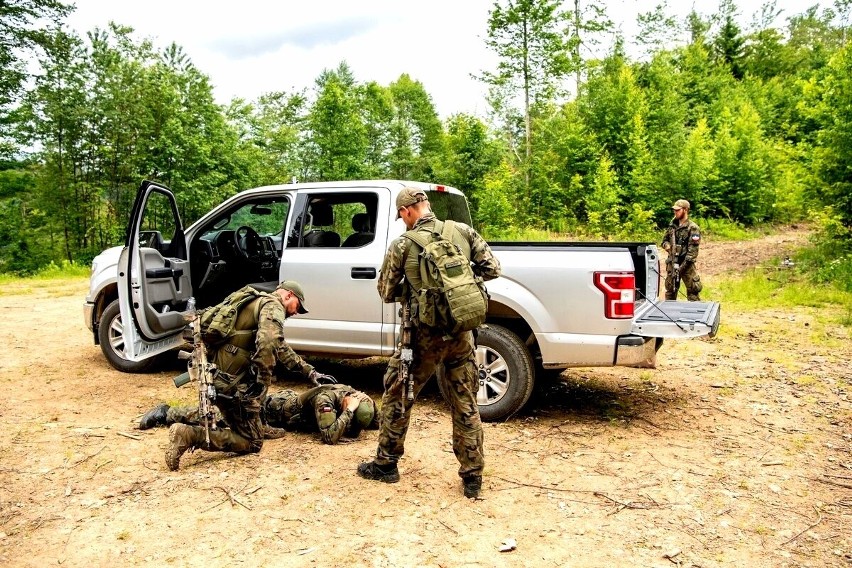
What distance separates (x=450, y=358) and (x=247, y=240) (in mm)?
3360

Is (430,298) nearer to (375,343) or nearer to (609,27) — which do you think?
(375,343)

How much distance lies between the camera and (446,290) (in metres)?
3.24

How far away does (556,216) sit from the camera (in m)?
20.2

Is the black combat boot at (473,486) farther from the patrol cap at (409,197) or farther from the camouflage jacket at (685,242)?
the camouflage jacket at (685,242)

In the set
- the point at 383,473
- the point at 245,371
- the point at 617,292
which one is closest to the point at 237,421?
the point at 245,371

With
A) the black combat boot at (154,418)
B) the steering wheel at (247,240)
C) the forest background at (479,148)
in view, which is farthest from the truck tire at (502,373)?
the forest background at (479,148)

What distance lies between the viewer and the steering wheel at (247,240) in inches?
234

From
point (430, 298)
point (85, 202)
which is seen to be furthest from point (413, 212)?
point (85, 202)

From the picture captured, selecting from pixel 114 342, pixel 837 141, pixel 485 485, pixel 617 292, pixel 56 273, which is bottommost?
pixel 485 485

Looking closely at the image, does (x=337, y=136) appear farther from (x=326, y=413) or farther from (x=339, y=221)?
(x=326, y=413)

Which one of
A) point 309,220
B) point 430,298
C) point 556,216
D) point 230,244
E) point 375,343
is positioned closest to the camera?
point 430,298

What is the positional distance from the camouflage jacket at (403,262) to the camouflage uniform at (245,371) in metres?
0.87

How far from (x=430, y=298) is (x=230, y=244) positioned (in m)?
3.36

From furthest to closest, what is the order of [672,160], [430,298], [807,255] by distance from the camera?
1. [672,160]
2. [807,255]
3. [430,298]
